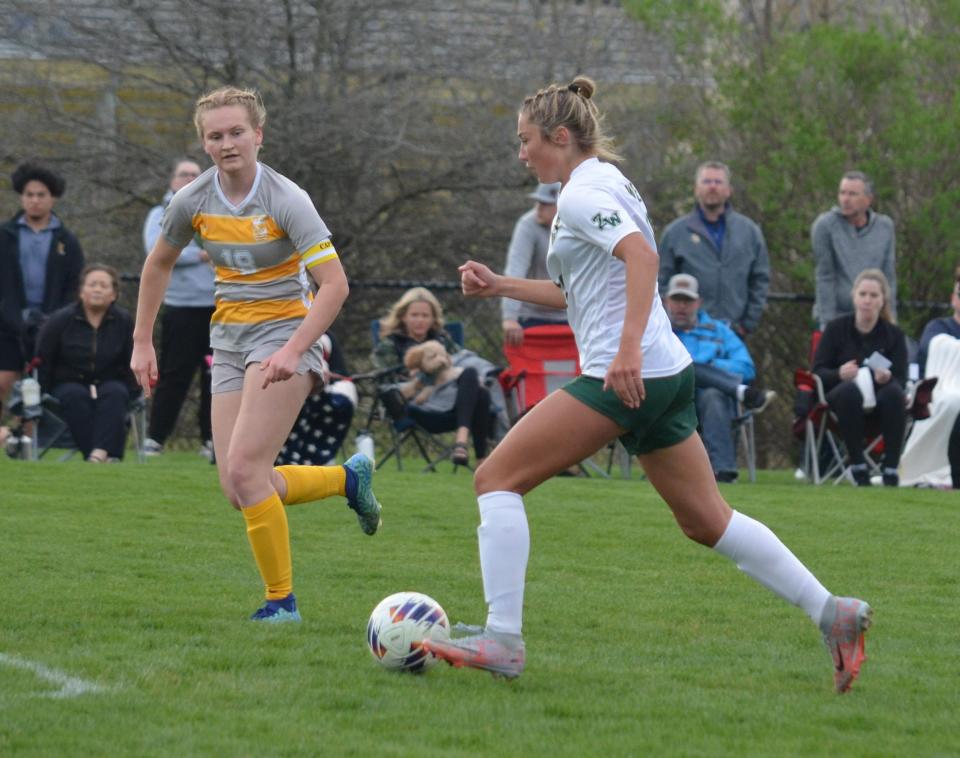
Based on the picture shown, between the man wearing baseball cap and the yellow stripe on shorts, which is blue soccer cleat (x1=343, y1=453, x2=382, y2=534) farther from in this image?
the man wearing baseball cap

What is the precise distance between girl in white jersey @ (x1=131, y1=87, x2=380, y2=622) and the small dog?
6101mm

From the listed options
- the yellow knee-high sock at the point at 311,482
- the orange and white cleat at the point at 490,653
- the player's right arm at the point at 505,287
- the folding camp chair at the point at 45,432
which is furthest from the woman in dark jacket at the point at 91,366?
the orange and white cleat at the point at 490,653

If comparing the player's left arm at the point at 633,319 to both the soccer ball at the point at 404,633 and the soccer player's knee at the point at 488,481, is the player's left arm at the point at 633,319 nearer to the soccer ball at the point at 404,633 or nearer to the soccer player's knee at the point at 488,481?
the soccer player's knee at the point at 488,481

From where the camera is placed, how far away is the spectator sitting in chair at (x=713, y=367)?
12.1 m

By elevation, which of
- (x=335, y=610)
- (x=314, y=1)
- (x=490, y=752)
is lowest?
(x=335, y=610)

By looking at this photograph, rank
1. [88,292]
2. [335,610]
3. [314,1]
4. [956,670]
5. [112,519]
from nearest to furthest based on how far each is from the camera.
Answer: [956,670]
[335,610]
[112,519]
[88,292]
[314,1]

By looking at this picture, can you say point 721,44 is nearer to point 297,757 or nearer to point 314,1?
point 314,1

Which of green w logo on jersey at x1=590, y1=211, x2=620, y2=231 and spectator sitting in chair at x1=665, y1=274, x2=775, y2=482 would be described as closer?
green w logo on jersey at x1=590, y1=211, x2=620, y2=231

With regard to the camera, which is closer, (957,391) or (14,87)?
(957,391)

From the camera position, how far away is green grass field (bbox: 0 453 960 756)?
15.0 ft

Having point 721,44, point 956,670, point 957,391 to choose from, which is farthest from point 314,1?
point 956,670

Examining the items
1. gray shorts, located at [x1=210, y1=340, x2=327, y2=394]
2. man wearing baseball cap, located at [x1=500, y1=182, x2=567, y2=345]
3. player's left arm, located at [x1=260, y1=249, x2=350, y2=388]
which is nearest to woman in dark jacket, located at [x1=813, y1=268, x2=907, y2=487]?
man wearing baseball cap, located at [x1=500, y1=182, x2=567, y2=345]

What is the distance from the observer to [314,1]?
16.5 meters

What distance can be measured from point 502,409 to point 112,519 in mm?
4525
